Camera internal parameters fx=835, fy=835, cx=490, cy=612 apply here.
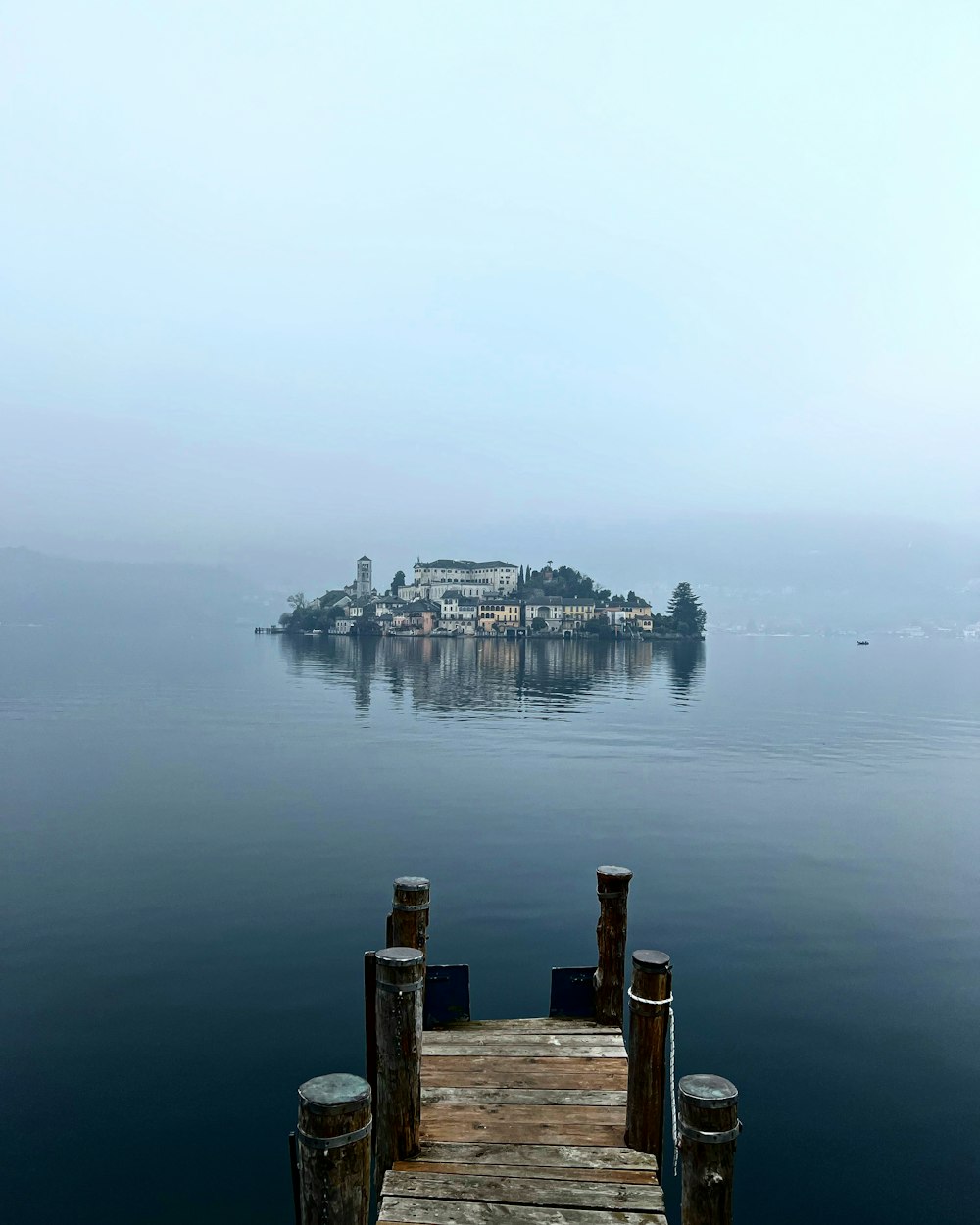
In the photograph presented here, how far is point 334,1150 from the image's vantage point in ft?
19.6

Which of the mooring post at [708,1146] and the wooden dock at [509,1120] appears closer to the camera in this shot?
the wooden dock at [509,1120]

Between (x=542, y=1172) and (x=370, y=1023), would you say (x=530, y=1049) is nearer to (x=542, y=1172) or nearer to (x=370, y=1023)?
(x=370, y=1023)

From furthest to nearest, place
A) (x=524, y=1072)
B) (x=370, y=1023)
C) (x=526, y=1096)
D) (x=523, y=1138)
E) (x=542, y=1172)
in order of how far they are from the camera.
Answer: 1. (x=370, y=1023)
2. (x=524, y=1072)
3. (x=526, y=1096)
4. (x=523, y=1138)
5. (x=542, y=1172)

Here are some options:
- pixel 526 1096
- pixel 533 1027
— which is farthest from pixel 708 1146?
pixel 533 1027

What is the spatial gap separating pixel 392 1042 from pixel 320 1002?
28.5 feet

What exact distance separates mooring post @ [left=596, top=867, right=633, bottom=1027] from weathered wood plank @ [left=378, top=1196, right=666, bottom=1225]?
13.1ft

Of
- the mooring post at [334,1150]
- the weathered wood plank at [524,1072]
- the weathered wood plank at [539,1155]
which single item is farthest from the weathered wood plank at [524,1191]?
the mooring post at [334,1150]

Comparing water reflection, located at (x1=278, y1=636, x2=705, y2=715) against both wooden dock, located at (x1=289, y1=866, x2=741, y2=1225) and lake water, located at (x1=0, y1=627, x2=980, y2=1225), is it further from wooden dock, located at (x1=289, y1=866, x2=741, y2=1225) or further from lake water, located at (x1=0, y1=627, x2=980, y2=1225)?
wooden dock, located at (x1=289, y1=866, x2=741, y2=1225)

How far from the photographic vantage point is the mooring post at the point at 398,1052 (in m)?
8.50

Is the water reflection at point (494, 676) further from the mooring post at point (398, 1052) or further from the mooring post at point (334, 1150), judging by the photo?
the mooring post at point (334, 1150)

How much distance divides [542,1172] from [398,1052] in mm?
1926

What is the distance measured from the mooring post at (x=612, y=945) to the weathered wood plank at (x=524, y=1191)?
360 centimetres

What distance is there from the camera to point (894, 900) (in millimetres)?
23500

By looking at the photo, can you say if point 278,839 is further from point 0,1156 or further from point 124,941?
point 0,1156
